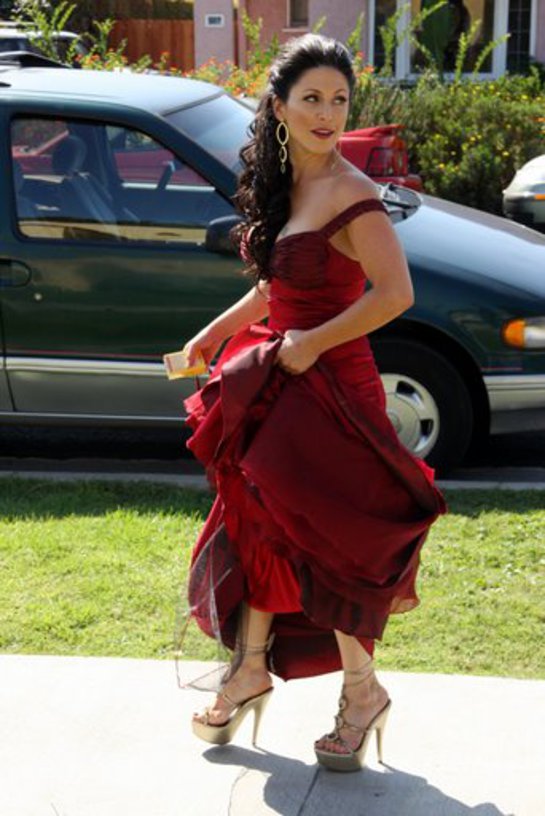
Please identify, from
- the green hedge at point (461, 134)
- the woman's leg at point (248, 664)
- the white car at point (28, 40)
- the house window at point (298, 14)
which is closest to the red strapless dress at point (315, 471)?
the woman's leg at point (248, 664)

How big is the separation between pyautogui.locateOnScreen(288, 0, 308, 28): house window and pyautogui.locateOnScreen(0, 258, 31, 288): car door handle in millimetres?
17055

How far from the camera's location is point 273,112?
3.36m

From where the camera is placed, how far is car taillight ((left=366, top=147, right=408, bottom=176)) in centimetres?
846

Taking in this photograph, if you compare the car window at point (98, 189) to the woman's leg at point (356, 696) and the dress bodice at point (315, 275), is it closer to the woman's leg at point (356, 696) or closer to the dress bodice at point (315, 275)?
the dress bodice at point (315, 275)

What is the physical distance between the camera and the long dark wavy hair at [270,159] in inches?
128

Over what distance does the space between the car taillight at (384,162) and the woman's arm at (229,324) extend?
16.3 ft

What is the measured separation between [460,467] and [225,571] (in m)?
3.02

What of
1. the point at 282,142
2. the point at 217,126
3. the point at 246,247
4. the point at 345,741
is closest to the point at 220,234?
the point at 217,126

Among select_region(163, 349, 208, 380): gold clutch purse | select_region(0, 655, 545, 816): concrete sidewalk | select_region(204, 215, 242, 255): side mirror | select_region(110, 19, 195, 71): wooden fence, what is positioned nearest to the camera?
select_region(0, 655, 545, 816): concrete sidewalk

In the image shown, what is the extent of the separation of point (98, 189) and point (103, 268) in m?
0.39

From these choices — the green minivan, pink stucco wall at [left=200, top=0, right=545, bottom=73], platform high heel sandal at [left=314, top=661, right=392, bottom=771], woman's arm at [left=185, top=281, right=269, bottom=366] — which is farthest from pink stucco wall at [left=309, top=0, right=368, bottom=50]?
platform high heel sandal at [left=314, top=661, right=392, bottom=771]

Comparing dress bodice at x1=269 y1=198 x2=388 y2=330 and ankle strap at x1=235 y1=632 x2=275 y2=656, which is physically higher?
dress bodice at x1=269 y1=198 x2=388 y2=330

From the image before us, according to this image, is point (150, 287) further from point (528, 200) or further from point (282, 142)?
point (528, 200)

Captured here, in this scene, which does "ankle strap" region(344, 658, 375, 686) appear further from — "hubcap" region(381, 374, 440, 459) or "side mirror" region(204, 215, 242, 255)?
"side mirror" region(204, 215, 242, 255)
